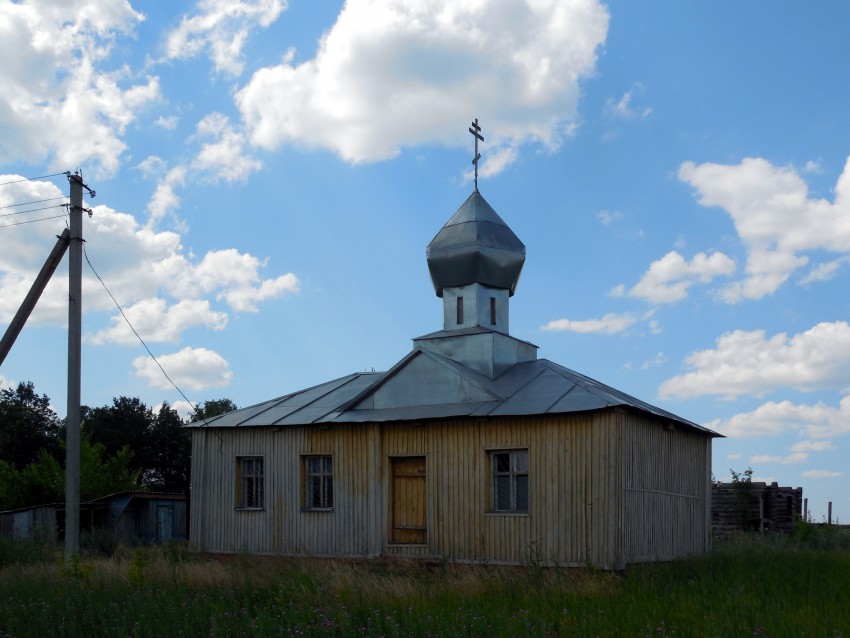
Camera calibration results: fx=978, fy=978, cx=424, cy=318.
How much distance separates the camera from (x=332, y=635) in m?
11.4

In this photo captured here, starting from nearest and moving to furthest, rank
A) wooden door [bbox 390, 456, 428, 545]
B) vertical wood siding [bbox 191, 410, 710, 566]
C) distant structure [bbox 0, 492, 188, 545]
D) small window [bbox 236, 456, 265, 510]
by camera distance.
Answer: vertical wood siding [bbox 191, 410, 710, 566]
wooden door [bbox 390, 456, 428, 545]
small window [bbox 236, 456, 265, 510]
distant structure [bbox 0, 492, 188, 545]

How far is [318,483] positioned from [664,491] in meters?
6.99

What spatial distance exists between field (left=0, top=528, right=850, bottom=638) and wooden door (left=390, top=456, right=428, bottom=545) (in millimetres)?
755

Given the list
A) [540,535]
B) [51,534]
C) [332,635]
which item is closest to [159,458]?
[51,534]

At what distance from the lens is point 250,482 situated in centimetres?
2130

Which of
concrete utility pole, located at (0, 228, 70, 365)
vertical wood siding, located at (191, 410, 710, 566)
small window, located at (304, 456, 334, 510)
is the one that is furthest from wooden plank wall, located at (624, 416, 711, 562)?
concrete utility pole, located at (0, 228, 70, 365)

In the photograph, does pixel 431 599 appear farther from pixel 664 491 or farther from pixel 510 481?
pixel 664 491

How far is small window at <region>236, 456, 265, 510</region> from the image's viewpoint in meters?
21.0

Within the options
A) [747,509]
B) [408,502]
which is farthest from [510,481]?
[747,509]

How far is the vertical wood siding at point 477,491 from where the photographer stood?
55.0 feet

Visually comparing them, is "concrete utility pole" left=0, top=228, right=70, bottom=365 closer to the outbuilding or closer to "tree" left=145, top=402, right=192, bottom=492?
the outbuilding

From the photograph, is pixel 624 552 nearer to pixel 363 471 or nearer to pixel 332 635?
pixel 363 471

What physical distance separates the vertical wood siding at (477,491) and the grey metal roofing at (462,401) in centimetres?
24

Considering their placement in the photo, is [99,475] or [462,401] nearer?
[462,401]
